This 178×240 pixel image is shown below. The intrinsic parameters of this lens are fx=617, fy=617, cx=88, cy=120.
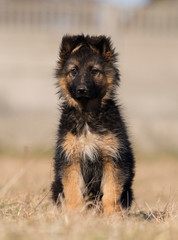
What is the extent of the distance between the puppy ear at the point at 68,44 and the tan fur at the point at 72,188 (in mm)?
1376

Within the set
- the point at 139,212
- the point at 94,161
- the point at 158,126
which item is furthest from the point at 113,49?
the point at 158,126

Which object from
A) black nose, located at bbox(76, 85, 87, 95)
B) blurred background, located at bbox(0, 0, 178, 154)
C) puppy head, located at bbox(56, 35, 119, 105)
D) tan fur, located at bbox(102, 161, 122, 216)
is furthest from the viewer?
blurred background, located at bbox(0, 0, 178, 154)

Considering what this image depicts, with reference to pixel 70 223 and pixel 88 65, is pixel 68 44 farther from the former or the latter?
pixel 70 223

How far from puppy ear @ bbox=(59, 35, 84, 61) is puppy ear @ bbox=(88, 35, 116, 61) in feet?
0.44

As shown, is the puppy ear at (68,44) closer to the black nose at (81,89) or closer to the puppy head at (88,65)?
the puppy head at (88,65)

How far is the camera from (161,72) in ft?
57.6

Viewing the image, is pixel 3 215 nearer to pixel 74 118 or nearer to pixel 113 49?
pixel 74 118

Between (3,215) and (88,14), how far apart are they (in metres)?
12.0

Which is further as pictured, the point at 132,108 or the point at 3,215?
the point at 132,108

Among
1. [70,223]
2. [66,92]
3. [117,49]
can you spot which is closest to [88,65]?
[66,92]

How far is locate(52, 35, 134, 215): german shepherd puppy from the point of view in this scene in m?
6.67

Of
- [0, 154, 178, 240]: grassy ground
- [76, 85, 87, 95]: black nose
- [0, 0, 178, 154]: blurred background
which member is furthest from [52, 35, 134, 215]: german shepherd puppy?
[0, 0, 178, 154]: blurred background

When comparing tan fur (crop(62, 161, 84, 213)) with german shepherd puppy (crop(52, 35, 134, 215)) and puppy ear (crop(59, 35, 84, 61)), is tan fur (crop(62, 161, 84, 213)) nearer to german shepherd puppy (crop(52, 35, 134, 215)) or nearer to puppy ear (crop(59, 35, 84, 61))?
german shepherd puppy (crop(52, 35, 134, 215))

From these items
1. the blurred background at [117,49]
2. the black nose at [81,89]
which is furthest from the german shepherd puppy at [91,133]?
the blurred background at [117,49]
